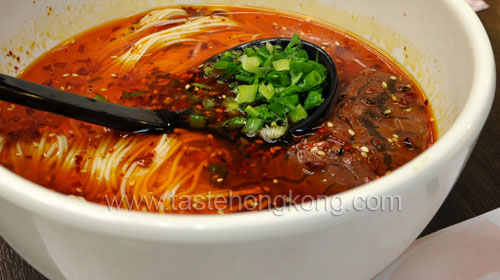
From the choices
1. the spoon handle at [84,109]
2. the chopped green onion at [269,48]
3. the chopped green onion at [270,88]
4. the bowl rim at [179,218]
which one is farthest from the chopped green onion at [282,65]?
the bowl rim at [179,218]

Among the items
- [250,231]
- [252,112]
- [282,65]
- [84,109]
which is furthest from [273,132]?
[250,231]

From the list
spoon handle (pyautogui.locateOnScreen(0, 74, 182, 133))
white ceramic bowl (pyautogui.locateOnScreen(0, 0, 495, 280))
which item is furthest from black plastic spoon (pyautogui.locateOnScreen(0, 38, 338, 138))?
white ceramic bowl (pyautogui.locateOnScreen(0, 0, 495, 280))

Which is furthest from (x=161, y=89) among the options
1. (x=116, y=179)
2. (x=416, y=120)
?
(x=416, y=120)

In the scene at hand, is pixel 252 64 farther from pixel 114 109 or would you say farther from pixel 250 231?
pixel 250 231

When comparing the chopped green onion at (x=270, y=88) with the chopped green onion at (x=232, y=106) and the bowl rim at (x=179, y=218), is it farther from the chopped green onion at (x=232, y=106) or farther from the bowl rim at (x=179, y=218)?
the bowl rim at (x=179, y=218)

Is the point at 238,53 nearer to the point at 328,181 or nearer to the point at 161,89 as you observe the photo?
the point at 161,89

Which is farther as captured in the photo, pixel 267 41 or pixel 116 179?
pixel 267 41
